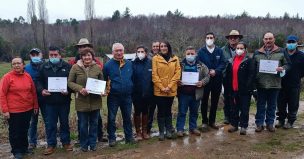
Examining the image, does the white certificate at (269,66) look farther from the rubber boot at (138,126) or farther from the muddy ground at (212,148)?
the rubber boot at (138,126)

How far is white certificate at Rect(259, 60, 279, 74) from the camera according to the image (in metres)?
7.31

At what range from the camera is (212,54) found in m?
7.54

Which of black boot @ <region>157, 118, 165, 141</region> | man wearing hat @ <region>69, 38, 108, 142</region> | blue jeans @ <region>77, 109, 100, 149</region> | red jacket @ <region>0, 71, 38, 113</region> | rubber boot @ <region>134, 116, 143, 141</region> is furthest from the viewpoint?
rubber boot @ <region>134, 116, 143, 141</region>

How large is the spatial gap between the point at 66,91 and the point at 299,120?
6.15 meters

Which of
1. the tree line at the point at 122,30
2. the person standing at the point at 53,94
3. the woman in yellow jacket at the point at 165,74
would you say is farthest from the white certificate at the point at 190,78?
the tree line at the point at 122,30

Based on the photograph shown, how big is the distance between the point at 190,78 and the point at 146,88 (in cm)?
98

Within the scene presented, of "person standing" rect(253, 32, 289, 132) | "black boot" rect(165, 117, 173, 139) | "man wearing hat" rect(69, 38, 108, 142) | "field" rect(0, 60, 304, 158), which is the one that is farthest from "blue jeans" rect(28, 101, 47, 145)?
"person standing" rect(253, 32, 289, 132)

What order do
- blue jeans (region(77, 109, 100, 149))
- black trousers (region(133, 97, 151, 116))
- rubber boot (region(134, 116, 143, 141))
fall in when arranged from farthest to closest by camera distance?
rubber boot (region(134, 116, 143, 141))
black trousers (region(133, 97, 151, 116))
blue jeans (region(77, 109, 100, 149))

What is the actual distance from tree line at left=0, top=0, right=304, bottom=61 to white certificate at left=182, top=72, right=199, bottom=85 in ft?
82.4

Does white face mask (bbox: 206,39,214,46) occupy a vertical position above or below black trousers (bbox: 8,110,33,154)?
above

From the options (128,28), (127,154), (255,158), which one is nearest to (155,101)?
(127,154)

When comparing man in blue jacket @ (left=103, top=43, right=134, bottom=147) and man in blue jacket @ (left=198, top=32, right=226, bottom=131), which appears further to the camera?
man in blue jacket @ (left=198, top=32, right=226, bottom=131)

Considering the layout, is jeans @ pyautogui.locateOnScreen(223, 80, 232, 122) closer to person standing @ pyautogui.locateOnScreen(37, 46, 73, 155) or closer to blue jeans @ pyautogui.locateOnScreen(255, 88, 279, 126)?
blue jeans @ pyautogui.locateOnScreen(255, 88, 279, 126)

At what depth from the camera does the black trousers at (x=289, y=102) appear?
7840mm
